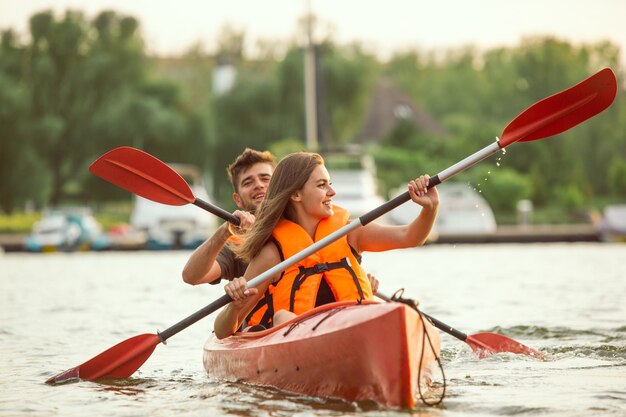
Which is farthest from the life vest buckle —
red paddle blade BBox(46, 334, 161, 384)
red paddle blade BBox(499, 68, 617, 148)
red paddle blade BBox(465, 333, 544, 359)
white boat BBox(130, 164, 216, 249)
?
Answer: white boat BBox(130, 164, 216, 249)

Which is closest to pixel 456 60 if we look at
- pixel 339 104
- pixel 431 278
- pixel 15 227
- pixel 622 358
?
pixel 339 104

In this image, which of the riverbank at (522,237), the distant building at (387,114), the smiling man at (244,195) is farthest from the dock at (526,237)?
the distant building at (387,114)

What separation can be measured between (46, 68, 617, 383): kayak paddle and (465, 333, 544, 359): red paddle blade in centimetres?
168

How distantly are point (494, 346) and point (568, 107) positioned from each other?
1.84 meters

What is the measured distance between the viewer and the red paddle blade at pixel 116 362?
22.4ft

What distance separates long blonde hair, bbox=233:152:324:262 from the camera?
573cm

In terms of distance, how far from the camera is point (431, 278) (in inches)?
591

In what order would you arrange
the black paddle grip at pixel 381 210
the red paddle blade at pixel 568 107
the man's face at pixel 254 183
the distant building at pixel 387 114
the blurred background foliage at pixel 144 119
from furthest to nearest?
the distant building at pixel 387 114 < the blurred background foliage at pixel 144 119 < the man's face at pixel 254 183 < the red paddle blade at pixel 568 107 < the black paddle grip at pixel 381 210

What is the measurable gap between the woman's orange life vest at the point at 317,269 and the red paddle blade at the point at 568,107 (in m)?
1.12

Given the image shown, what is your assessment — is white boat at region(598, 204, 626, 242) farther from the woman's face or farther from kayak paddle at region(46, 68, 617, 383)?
the woman's face

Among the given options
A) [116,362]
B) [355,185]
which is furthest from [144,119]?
[116,362]

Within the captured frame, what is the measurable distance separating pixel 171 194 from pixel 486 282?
787cm

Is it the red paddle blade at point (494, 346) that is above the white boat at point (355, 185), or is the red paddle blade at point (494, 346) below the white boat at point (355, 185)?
below

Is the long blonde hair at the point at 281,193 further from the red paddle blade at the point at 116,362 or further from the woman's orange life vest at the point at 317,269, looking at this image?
the red paddle blade at the point at 116,362
